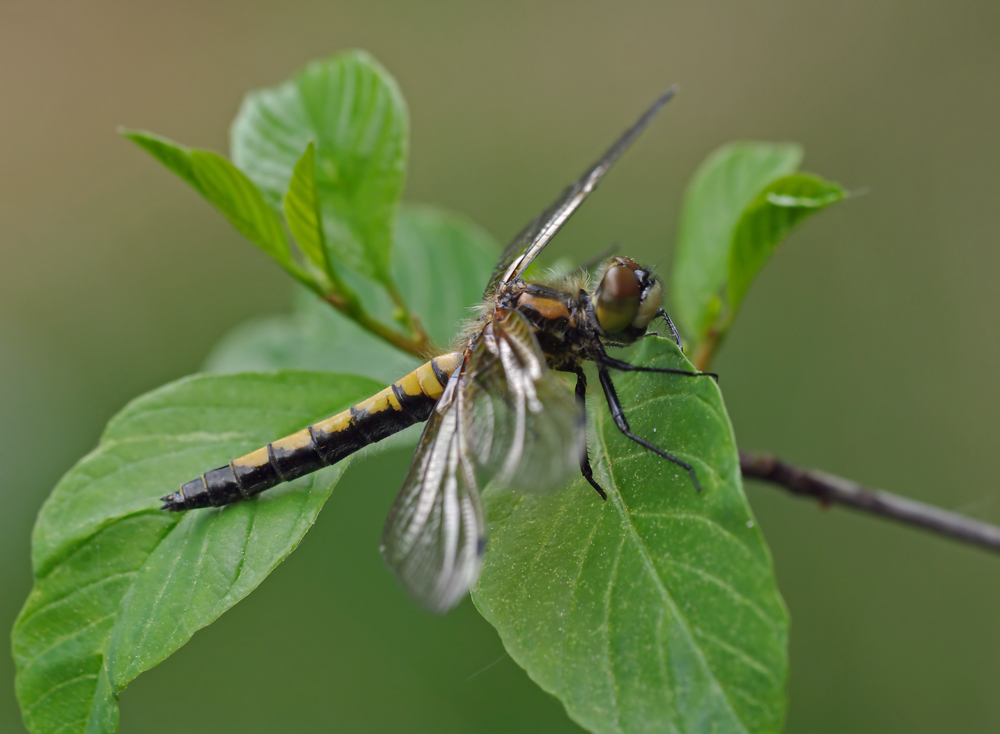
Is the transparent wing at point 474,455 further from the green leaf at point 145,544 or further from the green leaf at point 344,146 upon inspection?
the green leaf at point 344,146

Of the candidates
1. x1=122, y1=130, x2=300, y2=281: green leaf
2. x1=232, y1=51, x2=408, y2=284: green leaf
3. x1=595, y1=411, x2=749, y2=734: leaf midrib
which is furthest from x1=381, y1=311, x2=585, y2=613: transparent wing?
x1=122, y1=130, x2=300, y2=281: green leaf

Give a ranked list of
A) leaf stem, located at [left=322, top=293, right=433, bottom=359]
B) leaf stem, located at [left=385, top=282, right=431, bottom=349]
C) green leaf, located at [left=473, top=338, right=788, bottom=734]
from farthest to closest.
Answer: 1. leaf stem, located at [left=385, top=282, right=431, bottom=349]
2. leaf stem, located at [left=322, top=293, right=433, bottom=359]
3. green leaf, located at [left=473, top=338, right=788, bottom=734]

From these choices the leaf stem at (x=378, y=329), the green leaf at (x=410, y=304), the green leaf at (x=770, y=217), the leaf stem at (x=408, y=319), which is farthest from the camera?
the green leaf at (x=410, y=304)

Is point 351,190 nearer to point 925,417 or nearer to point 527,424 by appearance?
point 527,424

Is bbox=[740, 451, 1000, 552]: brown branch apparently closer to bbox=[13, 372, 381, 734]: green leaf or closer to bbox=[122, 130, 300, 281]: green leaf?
bbox=[13, 372, 381, 734]: green leaf

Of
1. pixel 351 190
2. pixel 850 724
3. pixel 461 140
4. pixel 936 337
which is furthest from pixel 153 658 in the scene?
pixel 461 140

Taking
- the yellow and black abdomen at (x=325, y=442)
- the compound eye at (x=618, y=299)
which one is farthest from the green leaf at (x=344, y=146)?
the compound eye at (x=618, y=299)
